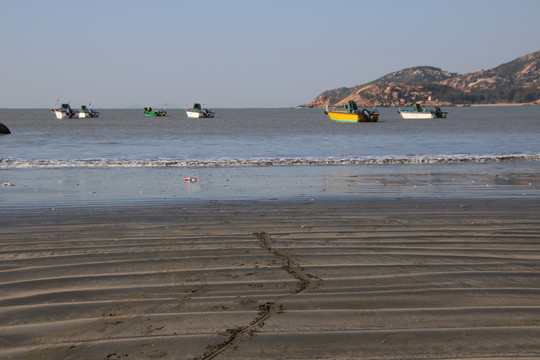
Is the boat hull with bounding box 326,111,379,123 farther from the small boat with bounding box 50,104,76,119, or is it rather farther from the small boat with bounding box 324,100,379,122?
the small boat with bounding box 50,104,76,119

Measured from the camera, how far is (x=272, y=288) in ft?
16.8

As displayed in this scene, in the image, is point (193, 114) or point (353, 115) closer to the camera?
point (353, 115)

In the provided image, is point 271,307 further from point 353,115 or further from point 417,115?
point 417,115

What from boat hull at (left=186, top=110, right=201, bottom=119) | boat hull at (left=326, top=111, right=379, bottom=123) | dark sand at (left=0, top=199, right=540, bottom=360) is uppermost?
boat hull at (left=186, top=110, right=201, bottom=119)

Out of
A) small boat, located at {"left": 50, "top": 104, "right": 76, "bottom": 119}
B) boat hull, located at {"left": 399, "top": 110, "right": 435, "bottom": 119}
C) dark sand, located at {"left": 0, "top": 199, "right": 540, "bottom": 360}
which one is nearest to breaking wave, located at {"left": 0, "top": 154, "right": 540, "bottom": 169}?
dark sand, located at {"left": 0, "top": 199, "right": 540, "bottom": 360}

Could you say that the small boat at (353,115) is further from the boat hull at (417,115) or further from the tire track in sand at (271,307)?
the tire track in sand at (271,307)

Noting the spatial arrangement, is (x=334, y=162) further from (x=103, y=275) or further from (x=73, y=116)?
(x=73, y=116)

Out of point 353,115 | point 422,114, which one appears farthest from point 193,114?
point 353,115

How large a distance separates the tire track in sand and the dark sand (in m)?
0.02

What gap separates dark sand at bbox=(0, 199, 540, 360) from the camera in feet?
12.6

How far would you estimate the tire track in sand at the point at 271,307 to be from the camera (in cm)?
380

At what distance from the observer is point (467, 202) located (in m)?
10.7

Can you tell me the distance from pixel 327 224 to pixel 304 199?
2.92m

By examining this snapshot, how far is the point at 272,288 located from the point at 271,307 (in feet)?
1.81
